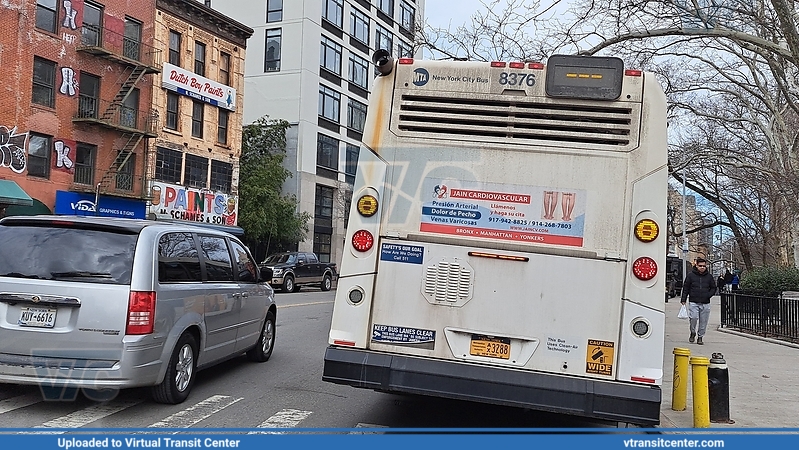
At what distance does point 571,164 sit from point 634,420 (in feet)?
6.47

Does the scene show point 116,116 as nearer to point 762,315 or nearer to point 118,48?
point 118,48

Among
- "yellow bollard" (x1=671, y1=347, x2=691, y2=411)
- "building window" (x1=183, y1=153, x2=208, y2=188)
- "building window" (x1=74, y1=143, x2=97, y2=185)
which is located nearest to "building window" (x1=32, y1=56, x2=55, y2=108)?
"building window" (x1=74, y1=143, x2=97, y2=185)

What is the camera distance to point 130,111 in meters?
29.0

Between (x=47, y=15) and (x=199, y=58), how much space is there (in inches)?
326

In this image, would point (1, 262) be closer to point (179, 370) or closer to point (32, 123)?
point (179, 370)

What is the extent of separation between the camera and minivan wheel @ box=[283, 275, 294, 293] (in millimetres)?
28688

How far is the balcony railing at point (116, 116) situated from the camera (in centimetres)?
2700

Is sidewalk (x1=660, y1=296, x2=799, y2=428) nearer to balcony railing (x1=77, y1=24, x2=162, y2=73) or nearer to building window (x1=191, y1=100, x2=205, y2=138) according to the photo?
balcony railing (x1=77, y1=24, x2=162, y2=73)

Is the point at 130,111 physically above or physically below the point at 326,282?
above

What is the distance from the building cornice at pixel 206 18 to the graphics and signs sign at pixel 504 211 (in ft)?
92.0

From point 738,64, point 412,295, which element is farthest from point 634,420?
A: point 738,64

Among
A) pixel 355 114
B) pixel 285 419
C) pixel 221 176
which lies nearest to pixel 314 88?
pixel 355 114

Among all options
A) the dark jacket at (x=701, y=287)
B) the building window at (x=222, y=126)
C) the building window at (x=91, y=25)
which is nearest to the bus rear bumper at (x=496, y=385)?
the dark jacket at (x=701, y=287)
